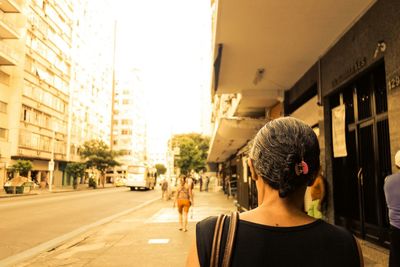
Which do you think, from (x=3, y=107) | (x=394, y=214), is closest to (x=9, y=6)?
(x=3, y=107)

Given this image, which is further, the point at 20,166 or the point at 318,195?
the point at 20,166

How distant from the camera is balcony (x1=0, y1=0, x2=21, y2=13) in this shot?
1558 inches

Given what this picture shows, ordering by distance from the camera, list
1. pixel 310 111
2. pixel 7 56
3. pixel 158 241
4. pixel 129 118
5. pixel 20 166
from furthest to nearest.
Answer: pixel 129 118 → pixel 7 56 → pixel 20 166 → pixel 310 111 → pixel 158 241

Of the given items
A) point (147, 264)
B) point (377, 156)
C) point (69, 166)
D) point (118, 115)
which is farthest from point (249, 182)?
point (118, 115)

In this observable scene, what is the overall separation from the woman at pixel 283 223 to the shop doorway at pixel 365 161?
20.3 ft

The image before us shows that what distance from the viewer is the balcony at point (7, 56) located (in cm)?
3848

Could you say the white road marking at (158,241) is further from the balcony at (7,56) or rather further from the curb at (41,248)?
the balcony at (7,56)

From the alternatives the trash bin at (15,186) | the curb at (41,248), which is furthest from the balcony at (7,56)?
the curb at (41,248)

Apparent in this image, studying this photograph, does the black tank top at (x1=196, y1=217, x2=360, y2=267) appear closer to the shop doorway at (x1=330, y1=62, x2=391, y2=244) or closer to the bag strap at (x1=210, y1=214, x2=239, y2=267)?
the bag strap at (x1=210, y1=214, x2=239, y2=267)

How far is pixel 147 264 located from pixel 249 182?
22.8ft

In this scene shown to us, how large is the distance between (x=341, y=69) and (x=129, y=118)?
332ft

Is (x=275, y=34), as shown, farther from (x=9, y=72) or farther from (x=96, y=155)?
(x=96, y=155)

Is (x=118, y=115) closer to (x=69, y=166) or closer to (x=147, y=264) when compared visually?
(x=69, y=166)

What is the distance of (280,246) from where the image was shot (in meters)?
1.39
